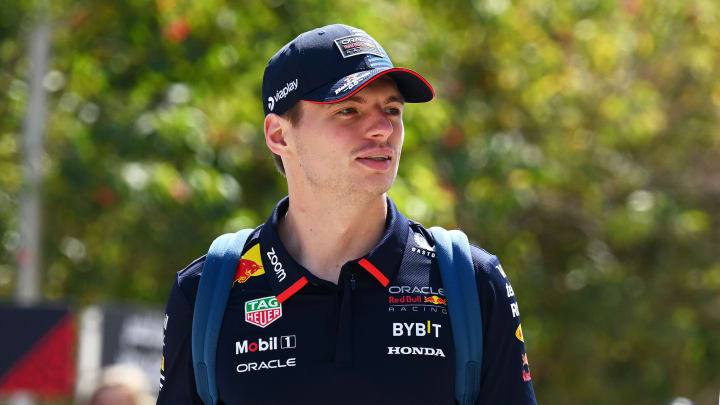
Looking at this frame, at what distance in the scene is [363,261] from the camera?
263 cm

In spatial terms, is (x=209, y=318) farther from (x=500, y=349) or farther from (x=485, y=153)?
(x=485, y=153)

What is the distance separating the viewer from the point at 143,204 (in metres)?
8.05

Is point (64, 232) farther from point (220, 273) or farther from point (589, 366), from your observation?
point (220, 273)

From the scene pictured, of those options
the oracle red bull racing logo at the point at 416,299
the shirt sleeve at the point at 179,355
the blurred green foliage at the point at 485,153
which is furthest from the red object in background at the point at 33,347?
the oracle red bull racing logo at the point at 416,299

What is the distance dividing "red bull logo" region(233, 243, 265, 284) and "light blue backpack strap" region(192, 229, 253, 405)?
0.07ft

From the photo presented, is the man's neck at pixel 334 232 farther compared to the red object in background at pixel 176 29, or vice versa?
the red object in background at pixel 176 29

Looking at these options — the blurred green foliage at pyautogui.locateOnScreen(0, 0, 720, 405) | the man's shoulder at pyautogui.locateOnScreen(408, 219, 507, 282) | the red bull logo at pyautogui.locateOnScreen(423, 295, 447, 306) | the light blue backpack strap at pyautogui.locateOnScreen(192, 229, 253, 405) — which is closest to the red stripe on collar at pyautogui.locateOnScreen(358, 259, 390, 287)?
the red bull logo at pyautogui.locateOnScreen(423, 295, 447, 306)

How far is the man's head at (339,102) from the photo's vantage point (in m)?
2.61

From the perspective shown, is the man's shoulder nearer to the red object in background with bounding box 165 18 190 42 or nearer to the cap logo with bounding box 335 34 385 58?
the cap logo with bounding box 335 34 385 58

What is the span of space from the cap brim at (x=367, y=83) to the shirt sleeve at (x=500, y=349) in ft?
1.48

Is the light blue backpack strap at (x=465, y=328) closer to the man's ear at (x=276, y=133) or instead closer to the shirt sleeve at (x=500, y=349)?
the shirt sleeve at (x=500, y=349)

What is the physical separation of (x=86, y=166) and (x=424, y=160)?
2949mm

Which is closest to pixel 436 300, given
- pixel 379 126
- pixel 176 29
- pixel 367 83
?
pixel 379 126

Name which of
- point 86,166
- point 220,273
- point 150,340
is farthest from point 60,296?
point 220,273
